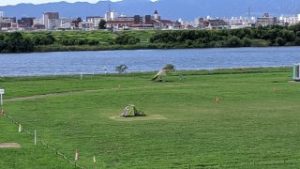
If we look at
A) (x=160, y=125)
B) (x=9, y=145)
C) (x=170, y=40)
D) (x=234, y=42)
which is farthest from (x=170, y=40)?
(x=9, y=145)

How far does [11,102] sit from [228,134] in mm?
19108

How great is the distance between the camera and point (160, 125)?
33.9m

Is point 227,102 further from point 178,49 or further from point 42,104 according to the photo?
point 178,49

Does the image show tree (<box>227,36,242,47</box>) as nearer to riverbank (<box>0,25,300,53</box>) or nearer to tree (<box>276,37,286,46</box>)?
riverbank (<box>0,25,300,53</box>)

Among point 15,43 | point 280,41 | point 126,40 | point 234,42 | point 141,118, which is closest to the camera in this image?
point 141,118

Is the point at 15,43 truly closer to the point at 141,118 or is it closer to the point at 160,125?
the point at 141,118

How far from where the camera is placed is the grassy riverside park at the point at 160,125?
83.0 feet

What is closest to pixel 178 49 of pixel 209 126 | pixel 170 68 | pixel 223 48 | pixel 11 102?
pixel 223 48

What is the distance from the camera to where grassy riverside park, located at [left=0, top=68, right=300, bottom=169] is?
25.3 meters

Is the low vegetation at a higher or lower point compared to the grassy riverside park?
lower

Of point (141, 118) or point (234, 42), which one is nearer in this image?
point (141, 118)

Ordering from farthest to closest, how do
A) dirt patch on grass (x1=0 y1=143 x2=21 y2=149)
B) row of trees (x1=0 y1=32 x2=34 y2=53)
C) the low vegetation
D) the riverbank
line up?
the low vegetation < the riverbank < row of trees (x1=0 y1=32 x2=34 y2=53) < dirt patch on grass (x1=0 y1=143 x2=21 y2=149)

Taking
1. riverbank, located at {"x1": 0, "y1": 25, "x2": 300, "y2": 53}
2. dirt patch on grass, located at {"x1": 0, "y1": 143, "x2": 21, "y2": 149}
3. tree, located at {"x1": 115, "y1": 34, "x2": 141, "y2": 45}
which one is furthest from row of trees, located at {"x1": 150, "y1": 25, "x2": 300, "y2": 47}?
dirt patch on grass, located at {"x1": 0, "y1": 143, "x2": 21, "y2": 149}

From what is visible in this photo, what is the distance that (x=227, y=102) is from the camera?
142ft
